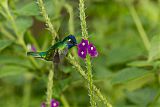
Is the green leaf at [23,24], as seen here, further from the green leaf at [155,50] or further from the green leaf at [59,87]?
the green leaf at [155,50]

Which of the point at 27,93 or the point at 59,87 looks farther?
the point at 27,93

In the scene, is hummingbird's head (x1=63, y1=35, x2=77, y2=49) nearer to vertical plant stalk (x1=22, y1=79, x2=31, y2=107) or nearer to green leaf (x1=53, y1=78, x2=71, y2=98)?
green leaf (x1=53, y1=78, x2=71, y2=98)

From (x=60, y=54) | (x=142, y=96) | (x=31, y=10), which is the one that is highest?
(x=31, y=10)

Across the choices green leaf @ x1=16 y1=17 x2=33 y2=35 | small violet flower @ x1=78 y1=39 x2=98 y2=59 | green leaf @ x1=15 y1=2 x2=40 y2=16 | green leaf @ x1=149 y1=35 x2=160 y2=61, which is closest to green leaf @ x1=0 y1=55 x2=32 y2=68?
green leaf @ x1=16 y1=17 x2=33 y2=35

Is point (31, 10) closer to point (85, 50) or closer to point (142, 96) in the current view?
point (85, 50)

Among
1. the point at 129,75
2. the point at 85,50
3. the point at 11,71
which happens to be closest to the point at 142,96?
the point at 129,75

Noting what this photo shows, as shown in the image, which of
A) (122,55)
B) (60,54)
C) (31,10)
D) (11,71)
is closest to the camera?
(60,54)

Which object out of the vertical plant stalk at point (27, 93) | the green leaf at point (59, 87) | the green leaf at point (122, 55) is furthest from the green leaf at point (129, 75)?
the vertical plant stalk at point (27, 93)
